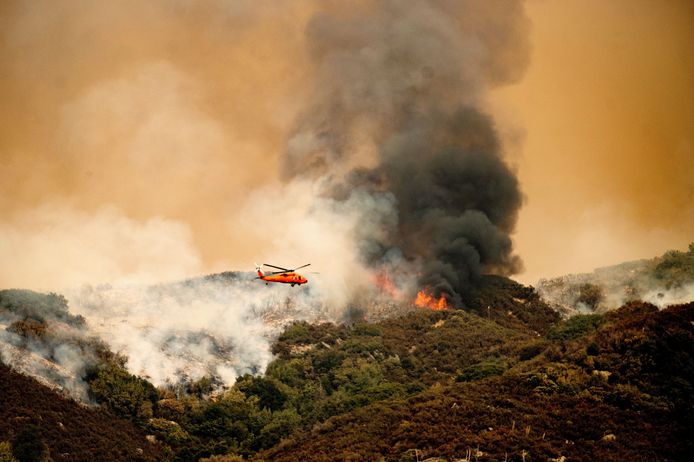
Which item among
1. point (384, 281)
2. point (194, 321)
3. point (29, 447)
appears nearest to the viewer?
point (29, 447)

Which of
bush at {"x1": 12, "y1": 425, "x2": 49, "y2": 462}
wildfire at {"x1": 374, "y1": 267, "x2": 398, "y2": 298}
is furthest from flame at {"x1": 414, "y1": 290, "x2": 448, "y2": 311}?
bush at {"x1": 12, "y1": 425, "x2": 49, "y2": 462}

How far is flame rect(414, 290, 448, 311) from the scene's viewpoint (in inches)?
3777

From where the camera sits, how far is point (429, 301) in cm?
9700

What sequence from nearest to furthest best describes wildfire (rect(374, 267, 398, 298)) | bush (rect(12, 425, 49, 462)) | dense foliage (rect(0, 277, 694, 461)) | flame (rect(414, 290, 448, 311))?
1. dense foliage (rect(0, 277, 694, 461))
2. bush (rect(12, 425, 49, 462))
3. flame (rect(414, 290, 448, 311))
4. wildfire (rect(374, 267, 398, 298))

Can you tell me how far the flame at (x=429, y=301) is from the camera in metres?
95.9

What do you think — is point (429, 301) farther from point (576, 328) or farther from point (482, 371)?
point (482, 371)

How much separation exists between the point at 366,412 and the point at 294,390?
1871 cm

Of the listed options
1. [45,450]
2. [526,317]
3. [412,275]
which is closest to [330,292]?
[412,275]

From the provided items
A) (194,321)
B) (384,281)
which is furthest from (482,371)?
(384,281)

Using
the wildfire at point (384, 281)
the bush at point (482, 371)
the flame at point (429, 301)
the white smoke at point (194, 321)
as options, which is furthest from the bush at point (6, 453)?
the wildfire at point (384, 281)

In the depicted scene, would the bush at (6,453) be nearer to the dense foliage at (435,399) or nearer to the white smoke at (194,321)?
the dense foliage at (435,399)

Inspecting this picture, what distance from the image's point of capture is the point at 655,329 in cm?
4803

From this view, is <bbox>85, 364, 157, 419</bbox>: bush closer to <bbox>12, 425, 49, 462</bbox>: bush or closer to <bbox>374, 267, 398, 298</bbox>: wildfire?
<bbox>12, 425, 49, 462</bbox>: bush

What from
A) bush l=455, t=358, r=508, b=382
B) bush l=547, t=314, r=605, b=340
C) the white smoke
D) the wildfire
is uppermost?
the wildfire
